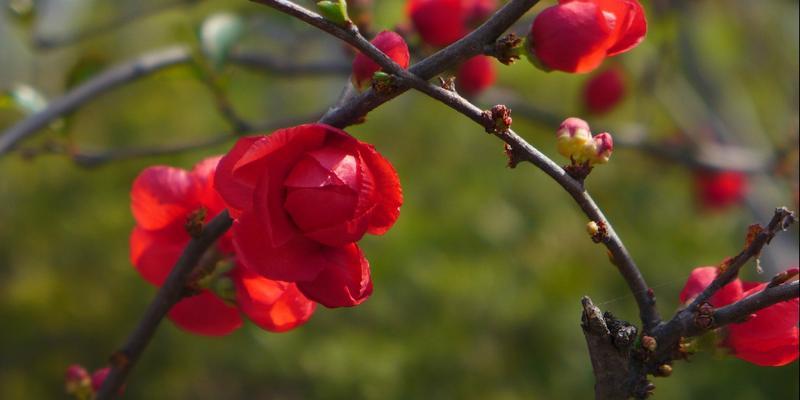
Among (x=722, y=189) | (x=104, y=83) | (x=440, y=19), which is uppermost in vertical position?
(x=722, y=189)

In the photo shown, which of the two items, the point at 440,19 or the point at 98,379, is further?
the point at 440,19

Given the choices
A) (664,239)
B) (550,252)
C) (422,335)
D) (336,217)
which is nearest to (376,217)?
(336,217)

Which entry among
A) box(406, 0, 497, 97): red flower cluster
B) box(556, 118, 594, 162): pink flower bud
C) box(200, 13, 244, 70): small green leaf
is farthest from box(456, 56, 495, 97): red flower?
box(556, 118, 594, 162): pink flower bud

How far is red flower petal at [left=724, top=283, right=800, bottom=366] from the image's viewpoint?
739mm

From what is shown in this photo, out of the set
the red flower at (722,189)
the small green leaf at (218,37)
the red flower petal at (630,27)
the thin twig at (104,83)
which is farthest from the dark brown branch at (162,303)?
the red flower at (722,189)

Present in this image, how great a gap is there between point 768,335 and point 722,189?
6.39ft

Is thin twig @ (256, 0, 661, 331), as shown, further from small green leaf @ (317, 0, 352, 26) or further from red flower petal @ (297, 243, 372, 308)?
red flower petal @ (297, 243, 372, 308)

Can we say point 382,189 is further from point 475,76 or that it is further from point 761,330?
point 475,76

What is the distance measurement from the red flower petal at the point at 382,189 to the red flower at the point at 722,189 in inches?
78.0

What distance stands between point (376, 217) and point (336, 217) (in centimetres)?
4

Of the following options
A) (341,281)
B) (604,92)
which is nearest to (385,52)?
(341,281)

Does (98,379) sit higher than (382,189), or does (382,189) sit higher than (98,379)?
(382,189)

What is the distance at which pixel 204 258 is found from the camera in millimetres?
861

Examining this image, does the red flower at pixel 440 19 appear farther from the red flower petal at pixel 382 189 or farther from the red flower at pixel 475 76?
the red flower petal at pixel 382 189
